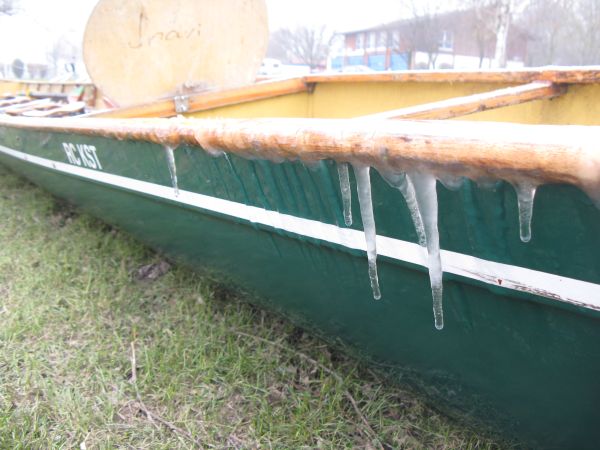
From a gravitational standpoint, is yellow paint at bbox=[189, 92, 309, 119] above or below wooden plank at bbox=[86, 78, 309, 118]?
below

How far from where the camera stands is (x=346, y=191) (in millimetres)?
1263

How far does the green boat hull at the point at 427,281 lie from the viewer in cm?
99

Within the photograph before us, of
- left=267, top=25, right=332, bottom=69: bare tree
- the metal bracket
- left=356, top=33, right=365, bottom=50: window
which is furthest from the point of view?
left=356, top=33, right=365, bottom=50: window

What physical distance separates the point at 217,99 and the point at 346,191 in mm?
2380

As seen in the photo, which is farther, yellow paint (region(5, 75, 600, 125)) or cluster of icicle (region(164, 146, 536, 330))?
yellow paint (region(5, 75, 600, 125))

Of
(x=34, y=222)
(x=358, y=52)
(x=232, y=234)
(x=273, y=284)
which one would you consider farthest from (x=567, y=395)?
(x=358, y=52)

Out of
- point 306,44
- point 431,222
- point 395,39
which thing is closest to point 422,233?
point 431,222

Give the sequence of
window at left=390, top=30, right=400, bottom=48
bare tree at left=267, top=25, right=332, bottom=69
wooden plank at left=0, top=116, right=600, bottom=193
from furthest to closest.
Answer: bare tree at left=267, top=25, right=332, bottom=69 → window at left=390, top=30, right=400, bottom=48 → wooden plank at left=0, top=116, right=600, bottom=193

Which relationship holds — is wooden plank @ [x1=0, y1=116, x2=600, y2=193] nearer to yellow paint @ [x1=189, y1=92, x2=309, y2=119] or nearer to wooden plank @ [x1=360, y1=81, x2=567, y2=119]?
wooden plank @ [x1=360, y1=81, x2=567, y2=119]

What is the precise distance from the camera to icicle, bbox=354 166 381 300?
1.16 m

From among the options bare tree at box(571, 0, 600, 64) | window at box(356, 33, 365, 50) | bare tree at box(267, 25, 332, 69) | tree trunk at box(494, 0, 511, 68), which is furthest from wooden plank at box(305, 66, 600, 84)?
window at box(356, 33, 365, 50)

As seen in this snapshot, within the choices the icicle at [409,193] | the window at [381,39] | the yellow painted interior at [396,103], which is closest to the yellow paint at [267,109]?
the yellow painted interior at [396,103]

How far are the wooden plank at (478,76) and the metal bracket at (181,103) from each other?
0.95m

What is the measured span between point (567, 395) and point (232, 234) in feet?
3.91
